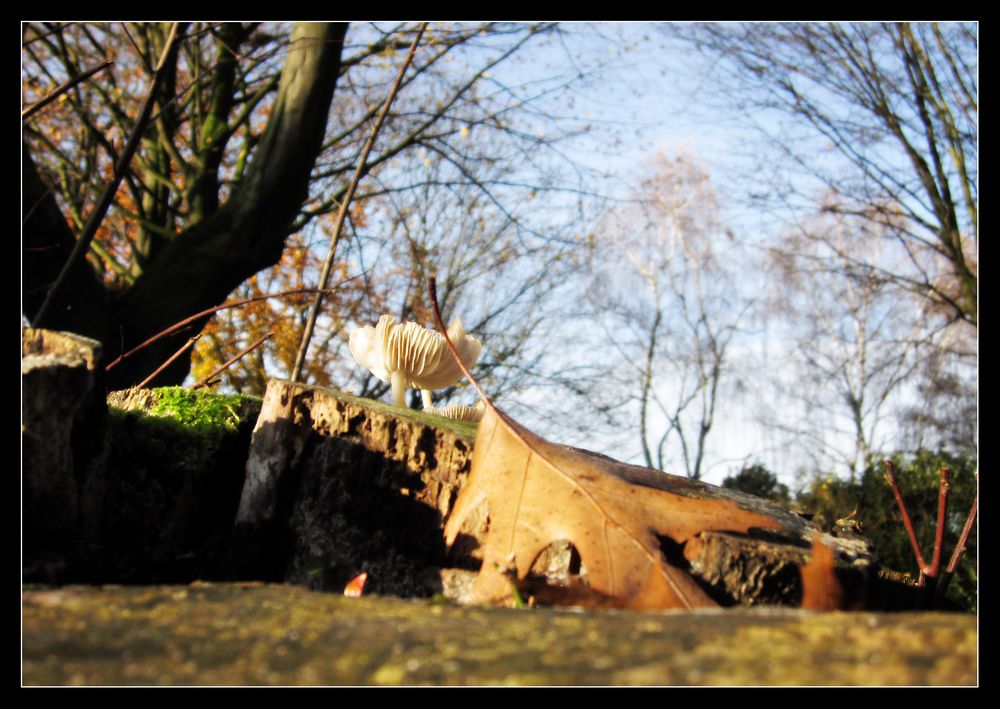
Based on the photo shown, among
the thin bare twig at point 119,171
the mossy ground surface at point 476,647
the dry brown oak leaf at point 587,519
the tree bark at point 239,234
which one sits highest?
the tree bark at point 239,234

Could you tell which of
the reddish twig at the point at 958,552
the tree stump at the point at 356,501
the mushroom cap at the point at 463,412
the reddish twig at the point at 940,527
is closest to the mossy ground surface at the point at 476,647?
the tree stump at the point at 356,501

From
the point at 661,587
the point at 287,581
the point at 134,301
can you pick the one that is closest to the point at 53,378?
the point at 287,581

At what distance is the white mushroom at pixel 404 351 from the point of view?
2094mm

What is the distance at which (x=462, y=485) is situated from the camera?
60.9 inches

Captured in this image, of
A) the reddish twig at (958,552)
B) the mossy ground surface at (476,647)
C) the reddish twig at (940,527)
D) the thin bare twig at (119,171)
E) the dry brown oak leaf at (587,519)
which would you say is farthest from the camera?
the thin bare twig at (119,171)

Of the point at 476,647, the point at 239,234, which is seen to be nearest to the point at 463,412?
the point at 476,647

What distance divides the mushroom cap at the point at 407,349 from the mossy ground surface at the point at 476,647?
134 centimetres

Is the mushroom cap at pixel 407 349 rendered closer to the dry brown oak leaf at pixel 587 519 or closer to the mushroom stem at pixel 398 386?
the mushroom stem at pixel 398 386

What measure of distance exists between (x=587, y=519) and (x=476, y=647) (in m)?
→ 0.60

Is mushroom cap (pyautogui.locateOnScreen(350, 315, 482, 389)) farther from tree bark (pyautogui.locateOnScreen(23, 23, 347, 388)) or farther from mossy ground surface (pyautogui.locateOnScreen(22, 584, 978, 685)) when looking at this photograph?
tree bark (pyautogui.locateOnScreen(23, 23, 347, 388))

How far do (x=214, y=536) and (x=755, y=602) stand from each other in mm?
1117

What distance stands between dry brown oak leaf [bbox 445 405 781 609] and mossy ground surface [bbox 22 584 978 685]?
38 centimetres

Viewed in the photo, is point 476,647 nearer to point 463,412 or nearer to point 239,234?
A: point 463,412

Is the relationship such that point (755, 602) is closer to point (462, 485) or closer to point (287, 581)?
point (462, 485)
